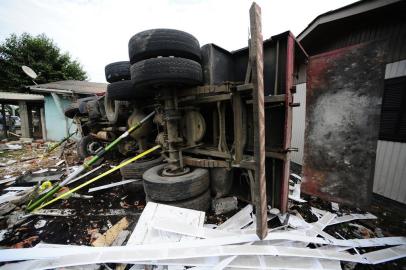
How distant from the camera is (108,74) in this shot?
378 centimetres

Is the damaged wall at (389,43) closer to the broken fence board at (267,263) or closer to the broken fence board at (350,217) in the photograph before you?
the broken fence board at (350,217)

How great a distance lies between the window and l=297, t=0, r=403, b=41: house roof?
1.33m

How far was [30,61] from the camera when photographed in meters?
15.9

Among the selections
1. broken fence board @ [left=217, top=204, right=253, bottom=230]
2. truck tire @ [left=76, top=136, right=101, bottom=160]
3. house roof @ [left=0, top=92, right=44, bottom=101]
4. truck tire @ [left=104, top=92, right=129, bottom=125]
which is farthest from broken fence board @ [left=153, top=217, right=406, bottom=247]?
house roof @ [left=0, top=92, right=44, bottom=101]

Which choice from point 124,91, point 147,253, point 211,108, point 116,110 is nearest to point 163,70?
point 211,108

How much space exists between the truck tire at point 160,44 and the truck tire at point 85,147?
17.6ft

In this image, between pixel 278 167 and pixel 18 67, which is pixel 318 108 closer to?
pixel 278 167

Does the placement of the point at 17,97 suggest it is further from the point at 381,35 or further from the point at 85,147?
the point at 381,35

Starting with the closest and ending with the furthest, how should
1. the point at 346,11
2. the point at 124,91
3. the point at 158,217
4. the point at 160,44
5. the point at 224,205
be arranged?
the point at 158,217 → the point at 160,44 → the point at 224,205 → the point at 346,11 → the point at 124,91

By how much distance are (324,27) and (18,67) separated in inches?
938

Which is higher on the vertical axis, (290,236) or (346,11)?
(346,11)

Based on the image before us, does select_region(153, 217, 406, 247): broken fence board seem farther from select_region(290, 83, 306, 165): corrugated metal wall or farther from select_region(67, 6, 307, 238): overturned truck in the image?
select_region(290, 83, 306, 165): corrugated metal wall

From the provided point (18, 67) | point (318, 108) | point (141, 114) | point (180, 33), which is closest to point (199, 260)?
point (318, 108)

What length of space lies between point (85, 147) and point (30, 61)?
17.7 metres
